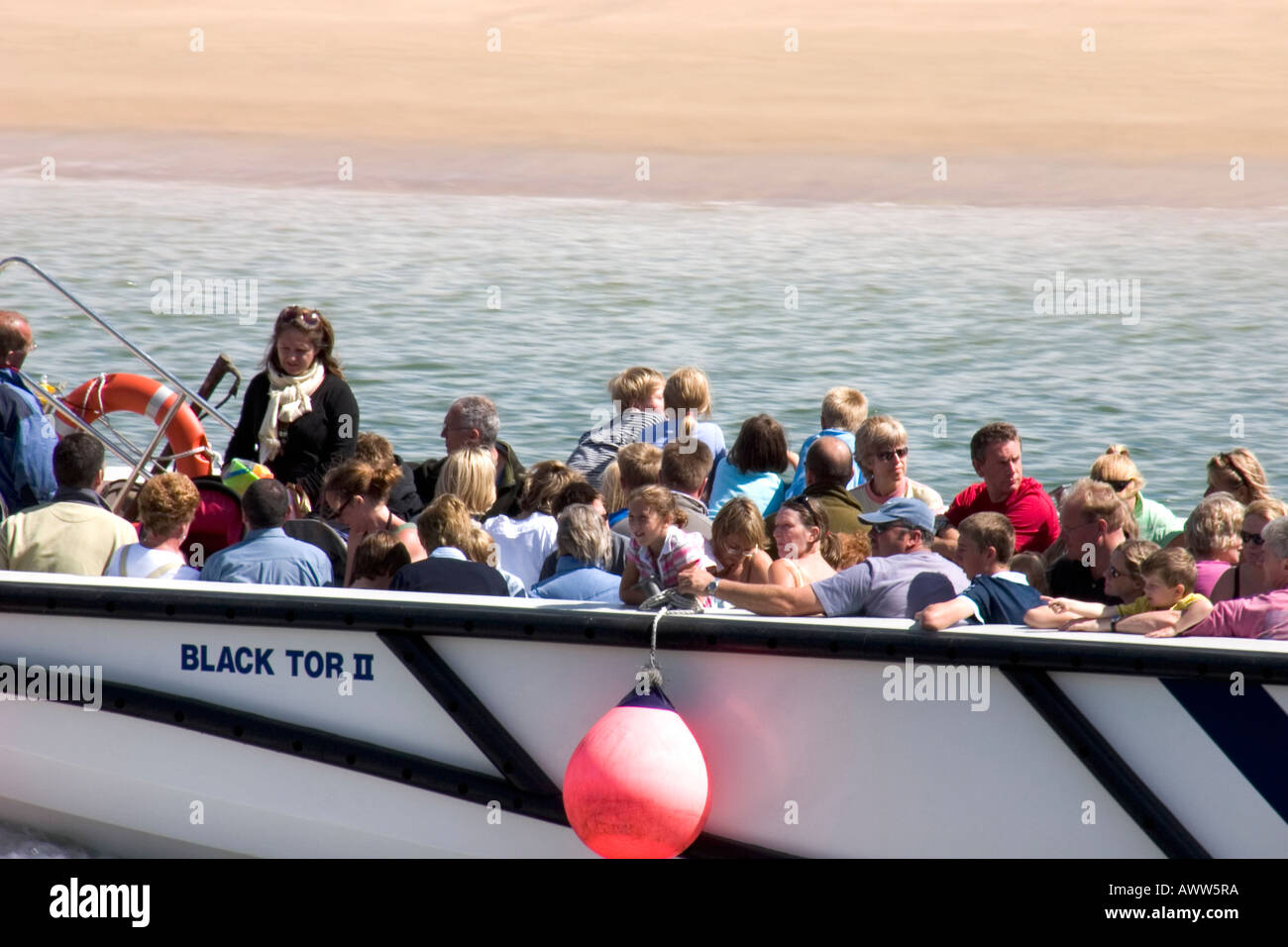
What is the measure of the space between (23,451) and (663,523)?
7.84 feet

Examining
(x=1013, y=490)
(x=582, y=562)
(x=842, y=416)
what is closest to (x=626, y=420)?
(x=842, y=416)

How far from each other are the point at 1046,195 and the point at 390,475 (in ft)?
59.1

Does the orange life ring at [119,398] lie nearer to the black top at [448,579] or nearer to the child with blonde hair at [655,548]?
the black top at [448,579]

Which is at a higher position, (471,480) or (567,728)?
A: (471,480)

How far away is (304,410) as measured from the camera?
22.1 feet

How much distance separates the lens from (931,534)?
5422mm

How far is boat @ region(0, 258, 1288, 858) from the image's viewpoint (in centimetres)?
470

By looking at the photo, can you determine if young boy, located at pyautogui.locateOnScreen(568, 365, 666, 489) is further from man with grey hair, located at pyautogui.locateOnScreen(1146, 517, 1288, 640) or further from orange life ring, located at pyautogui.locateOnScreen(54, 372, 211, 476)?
man with grey hair, located at pyautogui.locateOnScreen(1146, 517, 1288, 640)

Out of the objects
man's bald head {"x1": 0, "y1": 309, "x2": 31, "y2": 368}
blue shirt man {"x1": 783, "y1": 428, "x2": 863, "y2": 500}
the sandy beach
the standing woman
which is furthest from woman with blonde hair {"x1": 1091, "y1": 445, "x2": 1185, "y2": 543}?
the sandy beach
